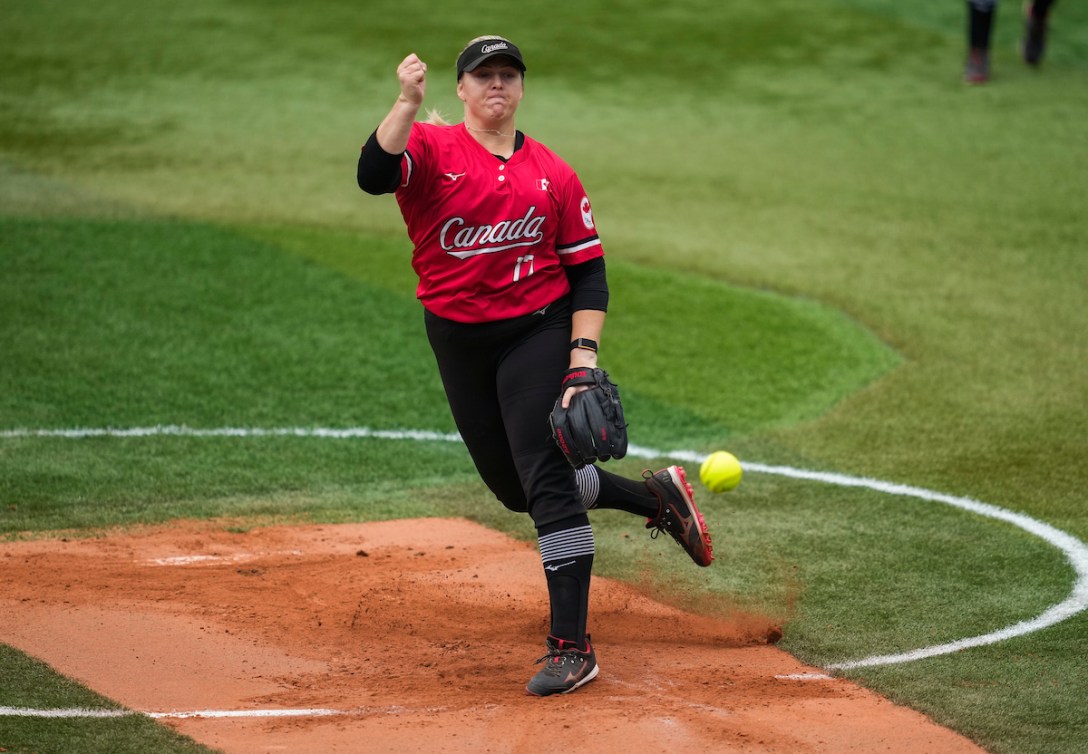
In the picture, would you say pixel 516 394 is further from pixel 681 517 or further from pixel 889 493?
pixel 889 493

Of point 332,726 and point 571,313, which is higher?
point 571,313

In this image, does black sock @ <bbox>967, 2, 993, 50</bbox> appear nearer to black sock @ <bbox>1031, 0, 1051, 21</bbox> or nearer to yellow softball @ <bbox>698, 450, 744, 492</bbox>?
black sock @ <bbox>1031, 0, 1051, 21</bbox>

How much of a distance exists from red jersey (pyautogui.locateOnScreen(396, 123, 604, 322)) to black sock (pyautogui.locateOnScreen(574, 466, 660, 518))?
2.50ft

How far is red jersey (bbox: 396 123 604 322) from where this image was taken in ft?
14.5

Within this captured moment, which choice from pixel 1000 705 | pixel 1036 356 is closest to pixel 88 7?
pixel 1036 356

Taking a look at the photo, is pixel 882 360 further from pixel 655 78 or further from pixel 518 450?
pixel 655 78

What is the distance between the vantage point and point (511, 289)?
4.55 m

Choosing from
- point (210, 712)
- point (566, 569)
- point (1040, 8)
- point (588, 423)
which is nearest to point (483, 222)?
point (588, 423)

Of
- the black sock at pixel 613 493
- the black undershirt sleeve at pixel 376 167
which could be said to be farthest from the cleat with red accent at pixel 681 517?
the black undershirt sleeve at pixel 376 167

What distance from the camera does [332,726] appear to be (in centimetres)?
402

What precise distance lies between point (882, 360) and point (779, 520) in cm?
277

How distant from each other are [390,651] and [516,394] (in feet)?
3.45

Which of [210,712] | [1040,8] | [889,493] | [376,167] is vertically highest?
[376,167]

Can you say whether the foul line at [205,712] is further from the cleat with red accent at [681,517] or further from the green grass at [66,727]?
the cleat with red accent at [681,517]
